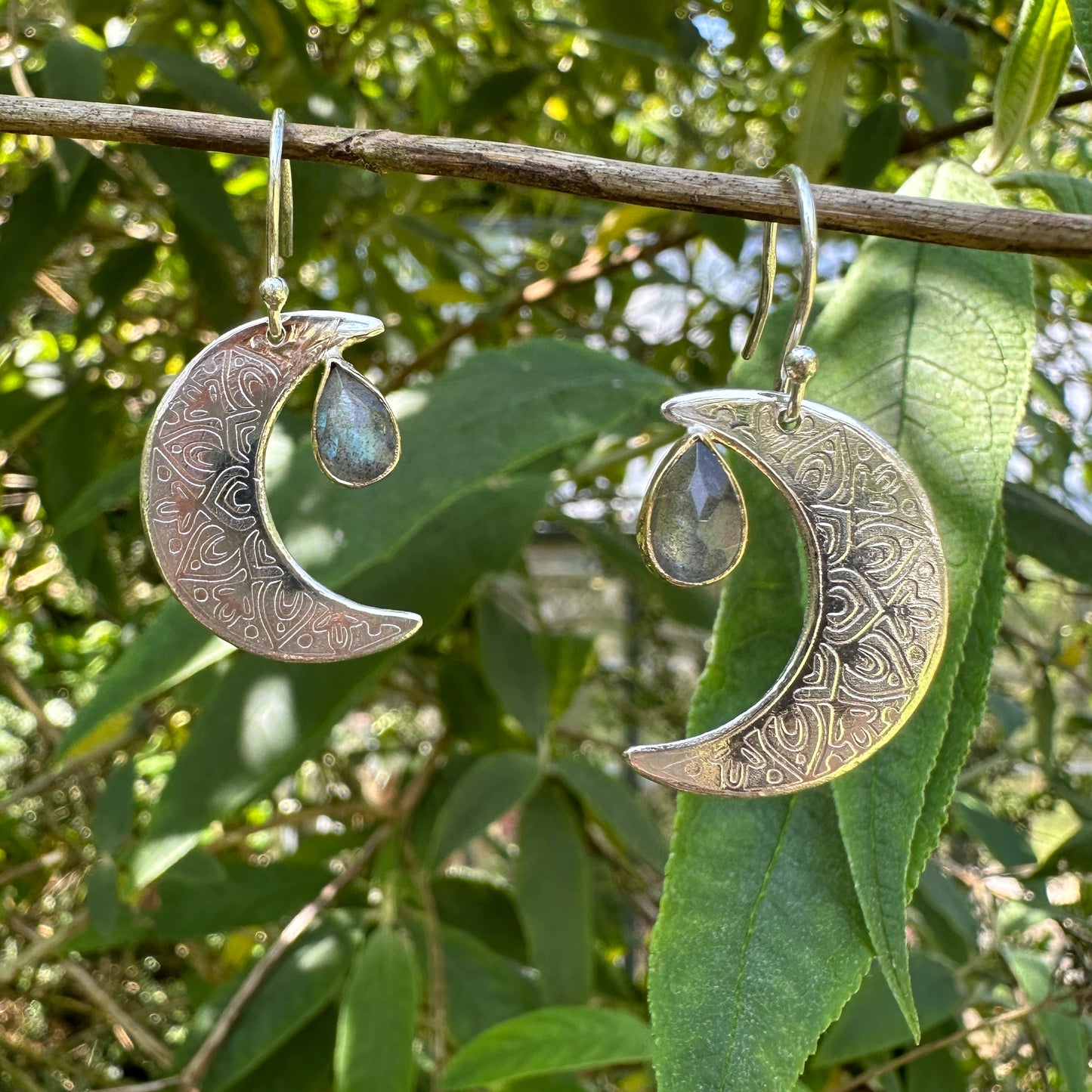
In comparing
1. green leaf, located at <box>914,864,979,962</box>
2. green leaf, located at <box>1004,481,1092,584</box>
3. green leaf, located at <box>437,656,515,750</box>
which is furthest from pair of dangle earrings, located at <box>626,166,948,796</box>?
green leaf, located at <box>437,656,515,750</box>

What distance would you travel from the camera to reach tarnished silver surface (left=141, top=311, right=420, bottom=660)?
1.44 ft

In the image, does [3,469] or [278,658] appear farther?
[3,469]

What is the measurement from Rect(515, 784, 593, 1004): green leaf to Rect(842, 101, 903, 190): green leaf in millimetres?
531

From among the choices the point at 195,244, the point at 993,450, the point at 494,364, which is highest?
the point at 993,450

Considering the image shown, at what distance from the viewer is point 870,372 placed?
1.61ft

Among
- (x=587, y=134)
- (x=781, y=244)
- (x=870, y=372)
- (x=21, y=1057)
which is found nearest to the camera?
(x=870, y=372)

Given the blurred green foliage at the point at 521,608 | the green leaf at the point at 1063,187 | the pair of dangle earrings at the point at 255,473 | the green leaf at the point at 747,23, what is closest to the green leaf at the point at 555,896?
the blurred green foliage at the point at 521,608

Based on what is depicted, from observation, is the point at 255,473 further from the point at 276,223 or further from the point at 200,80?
the point at 200,80

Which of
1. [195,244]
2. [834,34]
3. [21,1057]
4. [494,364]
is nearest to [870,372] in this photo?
[494,364]

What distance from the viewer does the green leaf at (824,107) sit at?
913 millimetres

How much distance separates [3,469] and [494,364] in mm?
937

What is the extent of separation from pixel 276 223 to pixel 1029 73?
38cm

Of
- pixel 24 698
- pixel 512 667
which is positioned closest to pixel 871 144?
pixel 512 667

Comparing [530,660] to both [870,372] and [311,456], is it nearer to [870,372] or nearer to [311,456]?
[311,456]
